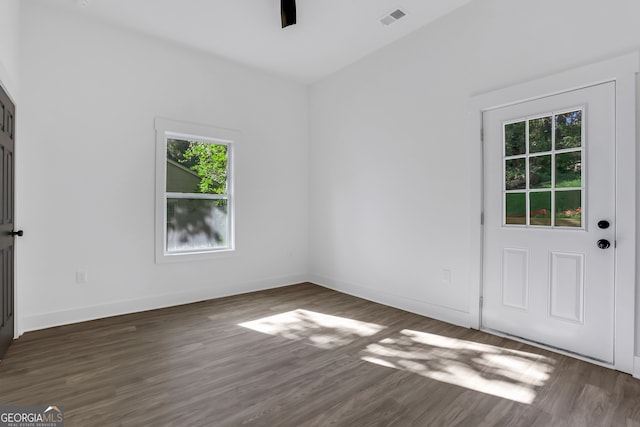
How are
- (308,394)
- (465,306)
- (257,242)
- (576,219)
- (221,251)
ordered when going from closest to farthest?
(308,394) < (576,219) < (465,306) < (221,251) < (257,242)

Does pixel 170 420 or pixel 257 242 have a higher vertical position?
pixel 257 242

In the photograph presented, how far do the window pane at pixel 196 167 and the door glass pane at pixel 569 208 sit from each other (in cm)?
382

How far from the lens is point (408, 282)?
3934 mm

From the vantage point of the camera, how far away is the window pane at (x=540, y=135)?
2887 mm

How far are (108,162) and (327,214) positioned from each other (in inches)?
114

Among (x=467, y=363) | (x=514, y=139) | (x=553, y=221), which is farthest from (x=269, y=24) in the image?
(x=467, y=363)

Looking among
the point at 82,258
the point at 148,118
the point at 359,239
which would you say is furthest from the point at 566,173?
the point at 82,258

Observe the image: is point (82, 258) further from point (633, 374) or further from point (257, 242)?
point (633, 374)

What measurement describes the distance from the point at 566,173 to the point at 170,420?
11.1ft

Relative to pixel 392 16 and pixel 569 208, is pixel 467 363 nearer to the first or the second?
pixel 569 208

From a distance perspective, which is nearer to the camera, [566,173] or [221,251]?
[566,173]

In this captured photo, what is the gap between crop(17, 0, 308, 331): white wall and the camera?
3273 mm

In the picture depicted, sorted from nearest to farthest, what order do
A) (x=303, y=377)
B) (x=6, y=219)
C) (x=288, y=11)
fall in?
(x=303, y=377) → (x=6, y=219) → (x=288, y=11)

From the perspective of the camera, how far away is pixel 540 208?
9.62 feet
